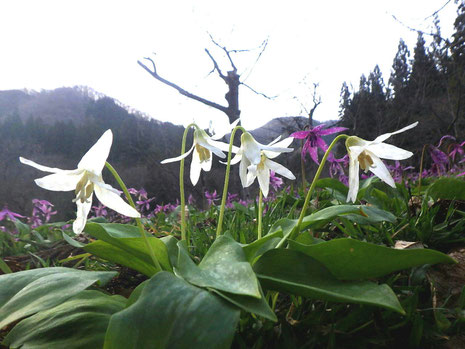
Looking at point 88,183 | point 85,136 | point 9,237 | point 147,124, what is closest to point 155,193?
point 147,124

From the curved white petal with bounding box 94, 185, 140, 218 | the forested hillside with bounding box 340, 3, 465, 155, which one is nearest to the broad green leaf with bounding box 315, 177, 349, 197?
the curved white petal with bounding box 94, 185, 140, 218

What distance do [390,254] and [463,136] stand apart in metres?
15.6

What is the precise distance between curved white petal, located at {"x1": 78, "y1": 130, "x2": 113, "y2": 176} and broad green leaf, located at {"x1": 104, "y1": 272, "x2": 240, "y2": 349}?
0.38 meters

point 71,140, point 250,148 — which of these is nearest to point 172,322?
point 250,148

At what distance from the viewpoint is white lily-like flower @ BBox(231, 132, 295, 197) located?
1096 mm

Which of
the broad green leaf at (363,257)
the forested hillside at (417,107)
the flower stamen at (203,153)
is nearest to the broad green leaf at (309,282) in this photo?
the broad green leaf at (363,257)

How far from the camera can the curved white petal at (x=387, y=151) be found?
38.7 inches

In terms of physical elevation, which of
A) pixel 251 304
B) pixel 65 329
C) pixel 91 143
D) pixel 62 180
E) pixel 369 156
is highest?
pixel 91 143

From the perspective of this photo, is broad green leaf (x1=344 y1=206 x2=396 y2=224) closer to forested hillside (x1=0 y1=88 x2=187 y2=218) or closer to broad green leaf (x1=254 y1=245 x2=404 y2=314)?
broad green leaf (x1=254 y1=245 x2=404 y2=314)

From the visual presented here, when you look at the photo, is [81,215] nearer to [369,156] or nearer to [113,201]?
[113,201]

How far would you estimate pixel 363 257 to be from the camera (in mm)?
717

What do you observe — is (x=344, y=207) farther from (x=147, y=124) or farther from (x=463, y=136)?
(x=147, y=124)

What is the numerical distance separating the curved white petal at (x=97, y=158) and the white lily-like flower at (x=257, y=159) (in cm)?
45

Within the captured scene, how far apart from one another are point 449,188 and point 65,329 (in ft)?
5.36
